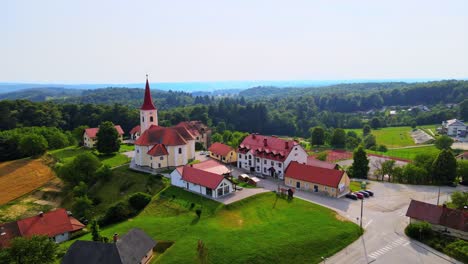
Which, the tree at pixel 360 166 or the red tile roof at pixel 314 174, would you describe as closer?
the red tile roof at pixel 314 174

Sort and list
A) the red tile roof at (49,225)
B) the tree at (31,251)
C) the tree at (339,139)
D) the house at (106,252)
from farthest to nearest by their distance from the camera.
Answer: the tree at (339,139)
the red tile roof at (49,225)
the house at (106,252)
the tree at (31,251)

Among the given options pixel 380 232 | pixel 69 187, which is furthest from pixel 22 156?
pixel 380 232

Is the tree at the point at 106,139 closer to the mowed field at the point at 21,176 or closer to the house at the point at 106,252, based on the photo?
the mowed field at the point at 21,176

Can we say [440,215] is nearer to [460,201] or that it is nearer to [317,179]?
[460,201]

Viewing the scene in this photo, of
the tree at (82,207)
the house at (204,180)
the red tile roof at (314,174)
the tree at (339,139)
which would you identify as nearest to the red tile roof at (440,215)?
the red tile roof at (314,174)

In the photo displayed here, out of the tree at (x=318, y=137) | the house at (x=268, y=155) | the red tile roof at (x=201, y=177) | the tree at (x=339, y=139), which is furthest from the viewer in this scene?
the tree at (x=318, y=137)

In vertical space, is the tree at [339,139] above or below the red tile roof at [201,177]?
below

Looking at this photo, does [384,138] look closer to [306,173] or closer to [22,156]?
[306,173]

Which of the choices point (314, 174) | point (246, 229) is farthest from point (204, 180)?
point (314, 174)
